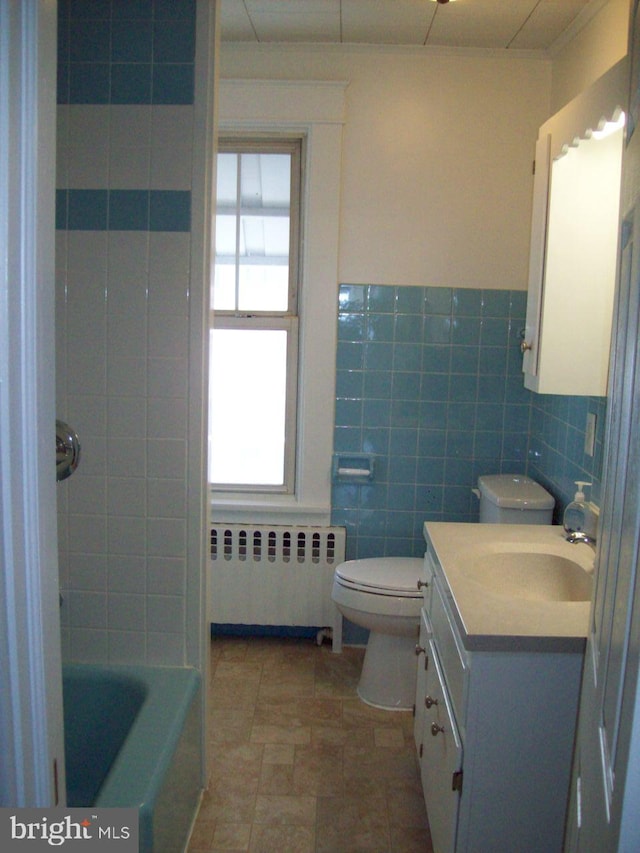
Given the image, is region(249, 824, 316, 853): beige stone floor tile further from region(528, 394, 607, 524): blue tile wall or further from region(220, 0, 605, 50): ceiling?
region(220, 0, 605, 50): ceiling

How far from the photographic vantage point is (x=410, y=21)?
2941 millimetres

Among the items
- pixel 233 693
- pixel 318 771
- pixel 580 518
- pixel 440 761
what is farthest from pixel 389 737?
pixel 580 518

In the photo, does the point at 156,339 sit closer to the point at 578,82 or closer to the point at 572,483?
the point at 572,483

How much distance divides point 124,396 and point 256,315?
130 cm

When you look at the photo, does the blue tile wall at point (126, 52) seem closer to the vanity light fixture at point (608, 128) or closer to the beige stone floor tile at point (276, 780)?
the vanity light fixture at point (608, 128)

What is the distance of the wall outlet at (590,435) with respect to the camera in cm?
255

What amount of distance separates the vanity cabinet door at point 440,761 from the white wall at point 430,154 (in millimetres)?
1698

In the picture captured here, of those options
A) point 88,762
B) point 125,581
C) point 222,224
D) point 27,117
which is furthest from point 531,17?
point 88,762

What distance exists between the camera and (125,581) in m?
2.36

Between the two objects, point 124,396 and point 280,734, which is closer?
point 124,396

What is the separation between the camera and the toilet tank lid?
2854 mm

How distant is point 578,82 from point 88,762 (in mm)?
2783

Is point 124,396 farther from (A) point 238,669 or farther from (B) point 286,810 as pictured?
(A) point 238,669

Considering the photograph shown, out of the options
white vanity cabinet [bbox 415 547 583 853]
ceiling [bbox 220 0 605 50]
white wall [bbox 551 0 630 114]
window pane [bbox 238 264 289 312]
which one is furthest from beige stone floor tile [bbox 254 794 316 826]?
ceiling [bbox 220 0 605 50]
